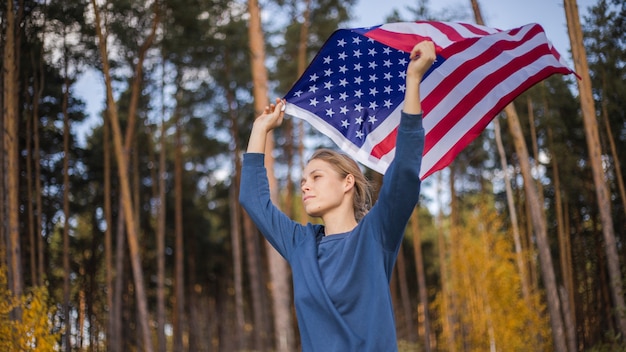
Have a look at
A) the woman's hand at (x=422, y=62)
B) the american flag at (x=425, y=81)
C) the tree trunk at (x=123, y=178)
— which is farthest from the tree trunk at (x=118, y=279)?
the woman's hand at (x=422, y=62)

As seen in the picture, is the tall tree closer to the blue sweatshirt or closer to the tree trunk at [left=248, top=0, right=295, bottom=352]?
the tree trunk at [left=248, top=0, right=295, bottom=352]

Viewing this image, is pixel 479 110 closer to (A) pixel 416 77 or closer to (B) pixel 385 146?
(B) pixel 385 146

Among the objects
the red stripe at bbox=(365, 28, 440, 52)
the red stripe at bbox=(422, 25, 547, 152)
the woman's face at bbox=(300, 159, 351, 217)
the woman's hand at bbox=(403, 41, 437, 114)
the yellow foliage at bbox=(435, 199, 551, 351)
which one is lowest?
the yellow foliage at bbox=(435, 199, 551, 351)

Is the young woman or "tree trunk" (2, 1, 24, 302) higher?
"tree trunk" (2, 1, 24, 302)

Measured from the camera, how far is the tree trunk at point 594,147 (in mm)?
9836

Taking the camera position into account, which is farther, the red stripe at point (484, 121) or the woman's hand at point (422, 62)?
the red stripe at point (484, 121)

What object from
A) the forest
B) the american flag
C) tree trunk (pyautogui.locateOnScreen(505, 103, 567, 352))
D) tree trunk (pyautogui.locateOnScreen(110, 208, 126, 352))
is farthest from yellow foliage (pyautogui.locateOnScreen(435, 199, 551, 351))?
the american flag

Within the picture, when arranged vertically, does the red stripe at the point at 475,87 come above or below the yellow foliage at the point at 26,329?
above

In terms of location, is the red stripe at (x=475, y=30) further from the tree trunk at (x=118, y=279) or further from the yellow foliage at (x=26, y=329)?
the tree trunk at (x=118, y=279)

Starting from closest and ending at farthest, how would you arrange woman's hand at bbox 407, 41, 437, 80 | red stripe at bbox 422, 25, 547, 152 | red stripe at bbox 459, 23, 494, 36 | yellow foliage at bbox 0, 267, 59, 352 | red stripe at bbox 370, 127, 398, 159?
woman's hand at bbox 407, 41, 437, 80, red stripe at bbox 370, 127, 398, 159, red stripe at bbox 422, 25, 547, 152, red stripe at bbox 459, 23, 494, 36, yellow foliage at bbox 0, 267, 59, 352

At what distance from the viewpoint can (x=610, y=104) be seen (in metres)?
13.2

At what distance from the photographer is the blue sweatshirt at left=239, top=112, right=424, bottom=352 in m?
1.88

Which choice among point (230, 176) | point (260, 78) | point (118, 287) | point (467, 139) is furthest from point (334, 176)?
point (230, 176)

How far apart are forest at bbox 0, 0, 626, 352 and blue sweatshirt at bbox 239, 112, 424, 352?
683 cm
